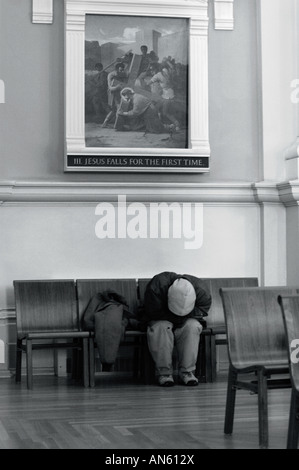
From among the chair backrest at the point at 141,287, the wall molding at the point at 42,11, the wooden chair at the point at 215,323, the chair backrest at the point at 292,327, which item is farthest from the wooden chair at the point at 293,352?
the wall molding at the point at 42,11

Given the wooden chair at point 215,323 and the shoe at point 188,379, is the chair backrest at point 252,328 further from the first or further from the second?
the wooden chair at point 215,323

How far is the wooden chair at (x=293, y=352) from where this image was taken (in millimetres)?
5223

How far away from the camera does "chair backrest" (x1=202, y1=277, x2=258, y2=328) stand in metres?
9.68

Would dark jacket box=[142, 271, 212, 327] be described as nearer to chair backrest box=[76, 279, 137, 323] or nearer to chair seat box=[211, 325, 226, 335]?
chair seat box=[211, 325, 226, 335]

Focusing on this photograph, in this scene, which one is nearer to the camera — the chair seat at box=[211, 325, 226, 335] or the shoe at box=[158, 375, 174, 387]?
the shoe at box=[158, 375, 174, 387]

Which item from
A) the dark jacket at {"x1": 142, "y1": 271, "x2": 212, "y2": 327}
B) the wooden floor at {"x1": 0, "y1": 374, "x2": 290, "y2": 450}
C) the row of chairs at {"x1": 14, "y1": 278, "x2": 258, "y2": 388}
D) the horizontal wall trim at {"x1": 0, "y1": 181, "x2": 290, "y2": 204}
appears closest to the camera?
the wooden floor at {"x1": 0, "y1": 374, "x2": 290, "y2": 450}

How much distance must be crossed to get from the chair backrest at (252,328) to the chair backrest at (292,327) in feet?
2.46

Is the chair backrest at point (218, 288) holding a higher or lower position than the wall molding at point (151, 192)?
lower

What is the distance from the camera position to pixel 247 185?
10289mm

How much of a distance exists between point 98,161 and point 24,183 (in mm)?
833

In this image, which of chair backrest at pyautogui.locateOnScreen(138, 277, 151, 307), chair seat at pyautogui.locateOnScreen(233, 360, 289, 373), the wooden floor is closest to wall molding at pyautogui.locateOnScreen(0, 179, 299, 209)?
chair backrest at pyautogui.locateOnScreen(138, 277, 151, 307)

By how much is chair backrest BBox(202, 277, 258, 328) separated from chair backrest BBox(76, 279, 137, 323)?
79cm

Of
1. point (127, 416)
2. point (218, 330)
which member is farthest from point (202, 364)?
point (127, 416)
